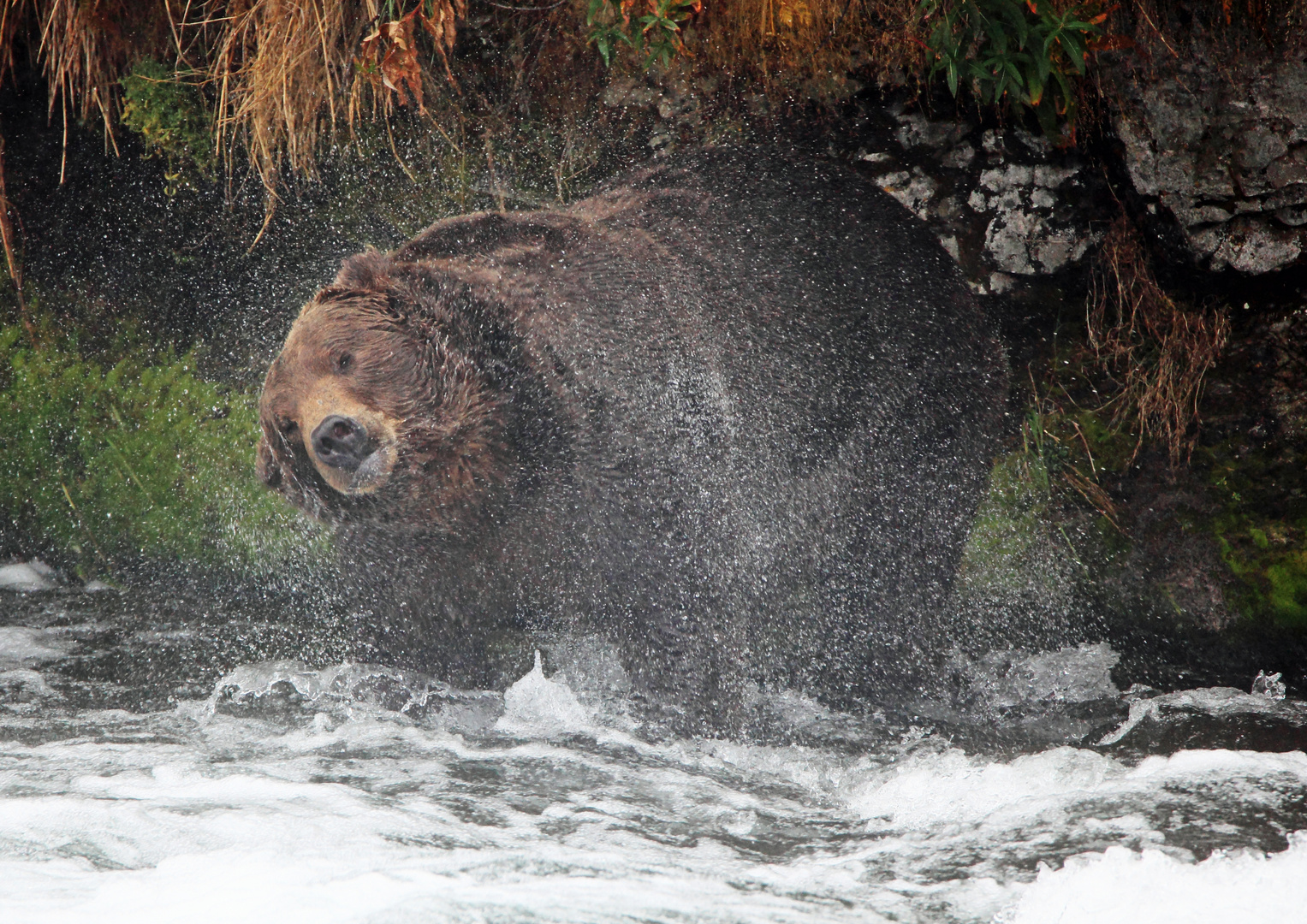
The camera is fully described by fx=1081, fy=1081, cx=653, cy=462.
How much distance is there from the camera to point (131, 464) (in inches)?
180

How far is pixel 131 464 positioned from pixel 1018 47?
3.78 m

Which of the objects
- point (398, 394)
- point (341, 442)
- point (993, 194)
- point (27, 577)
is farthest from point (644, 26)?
point (27, 577)

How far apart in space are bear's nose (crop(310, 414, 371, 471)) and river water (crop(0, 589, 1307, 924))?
2.37 ft

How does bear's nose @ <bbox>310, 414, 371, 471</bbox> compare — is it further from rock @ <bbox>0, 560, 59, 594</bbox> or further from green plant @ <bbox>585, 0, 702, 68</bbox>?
rock @ <bbox>0, 560, 59, 594</bbox>

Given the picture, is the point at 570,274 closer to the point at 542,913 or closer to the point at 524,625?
the point at 524,625

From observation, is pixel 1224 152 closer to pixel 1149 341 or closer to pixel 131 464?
pixel 1149 341

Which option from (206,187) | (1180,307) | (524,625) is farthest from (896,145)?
(206,187)

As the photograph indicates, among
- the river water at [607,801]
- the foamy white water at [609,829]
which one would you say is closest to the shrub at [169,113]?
the river water at [607,801]

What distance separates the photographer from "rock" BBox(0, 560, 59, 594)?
4457 mm

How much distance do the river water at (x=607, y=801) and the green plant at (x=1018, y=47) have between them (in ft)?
5.82

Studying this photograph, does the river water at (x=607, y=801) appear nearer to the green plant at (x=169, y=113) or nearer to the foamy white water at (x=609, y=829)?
the foamy white water at (x=609, y=829)

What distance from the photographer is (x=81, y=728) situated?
9.74 ft

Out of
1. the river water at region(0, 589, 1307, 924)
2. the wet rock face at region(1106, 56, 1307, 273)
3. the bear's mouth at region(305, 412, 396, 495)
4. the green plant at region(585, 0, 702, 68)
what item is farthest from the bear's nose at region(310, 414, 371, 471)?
the wet rock face at region(1106, 56, 1307, 273)

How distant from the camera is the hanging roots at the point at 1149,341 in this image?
11.2 ft
